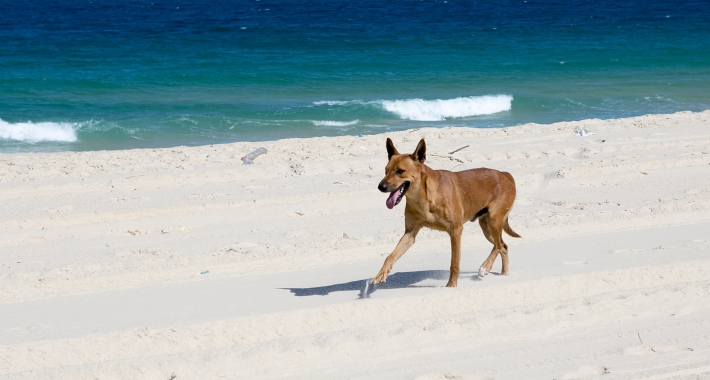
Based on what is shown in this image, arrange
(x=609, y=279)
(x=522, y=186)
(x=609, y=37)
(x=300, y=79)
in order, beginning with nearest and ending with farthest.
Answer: (x=609, y=279), (x=522, y=186), (x=300, y=79), (x=609, y=37)

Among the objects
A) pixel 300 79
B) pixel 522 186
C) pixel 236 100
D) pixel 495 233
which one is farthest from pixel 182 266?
pixel 300 79

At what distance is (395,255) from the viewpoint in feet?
21.0

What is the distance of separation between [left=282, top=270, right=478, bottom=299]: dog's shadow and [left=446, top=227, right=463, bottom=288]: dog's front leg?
0.24 m

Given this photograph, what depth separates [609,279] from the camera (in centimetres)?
663

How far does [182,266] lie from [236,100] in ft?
49.7

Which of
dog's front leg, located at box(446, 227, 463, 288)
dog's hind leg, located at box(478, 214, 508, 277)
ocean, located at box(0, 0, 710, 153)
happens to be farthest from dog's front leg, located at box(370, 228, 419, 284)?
ocean, located at box(0, 0, 710, 153)

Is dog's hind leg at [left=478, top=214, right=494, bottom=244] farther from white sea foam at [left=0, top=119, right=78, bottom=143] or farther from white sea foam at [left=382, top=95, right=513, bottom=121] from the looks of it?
white sea foam at [left=382, top=95, right=513, bottom=121]

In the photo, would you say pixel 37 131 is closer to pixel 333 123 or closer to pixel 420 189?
pixel 333 123

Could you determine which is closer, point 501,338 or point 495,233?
point 501,338

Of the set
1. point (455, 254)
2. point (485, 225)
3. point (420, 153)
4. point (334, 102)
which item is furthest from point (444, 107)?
point (420, 153)

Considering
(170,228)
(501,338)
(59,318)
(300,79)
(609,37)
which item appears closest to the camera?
(501,338)

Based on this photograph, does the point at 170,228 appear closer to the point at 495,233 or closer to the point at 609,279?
the point at 495,233

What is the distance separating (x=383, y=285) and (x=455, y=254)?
2.36 ft

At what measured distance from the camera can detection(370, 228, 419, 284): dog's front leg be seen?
20.6ft
